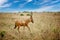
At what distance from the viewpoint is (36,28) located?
207 cm

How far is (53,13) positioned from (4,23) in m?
0.92

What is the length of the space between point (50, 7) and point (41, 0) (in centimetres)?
21

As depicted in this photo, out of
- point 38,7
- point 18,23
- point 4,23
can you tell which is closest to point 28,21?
point 18,23

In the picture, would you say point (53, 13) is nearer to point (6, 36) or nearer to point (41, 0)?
point (41, 0)

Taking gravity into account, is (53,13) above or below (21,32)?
above

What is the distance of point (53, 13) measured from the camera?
2070 mm

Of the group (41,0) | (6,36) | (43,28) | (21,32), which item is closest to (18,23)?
(21,32)

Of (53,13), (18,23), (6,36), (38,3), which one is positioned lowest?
(6,36)

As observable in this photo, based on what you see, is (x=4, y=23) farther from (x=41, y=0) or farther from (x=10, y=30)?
(x=41, y=0)

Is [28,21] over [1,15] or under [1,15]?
under

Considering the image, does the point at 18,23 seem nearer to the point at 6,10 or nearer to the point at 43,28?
the point at 6,10

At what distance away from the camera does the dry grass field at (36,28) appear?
6.77 feet

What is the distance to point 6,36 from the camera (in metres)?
2.07

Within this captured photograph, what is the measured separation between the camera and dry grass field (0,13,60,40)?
81.3 inches
